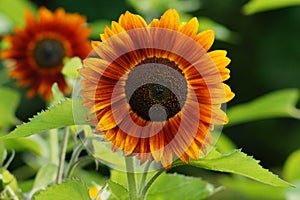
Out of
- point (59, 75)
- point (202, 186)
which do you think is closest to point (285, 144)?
point (59, 75)

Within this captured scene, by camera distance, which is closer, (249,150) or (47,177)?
(47,177)

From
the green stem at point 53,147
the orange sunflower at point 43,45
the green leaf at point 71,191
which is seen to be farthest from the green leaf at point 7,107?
the green leaf at point 71,191

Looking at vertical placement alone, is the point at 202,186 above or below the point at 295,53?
below

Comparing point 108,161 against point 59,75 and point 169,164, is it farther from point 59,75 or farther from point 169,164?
point 59,75

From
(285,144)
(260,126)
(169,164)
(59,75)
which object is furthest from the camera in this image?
(260,126)

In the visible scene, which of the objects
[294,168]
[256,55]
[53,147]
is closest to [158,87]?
[53,147]

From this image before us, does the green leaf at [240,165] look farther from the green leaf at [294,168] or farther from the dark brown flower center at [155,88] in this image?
the green leaf at [294,168]
